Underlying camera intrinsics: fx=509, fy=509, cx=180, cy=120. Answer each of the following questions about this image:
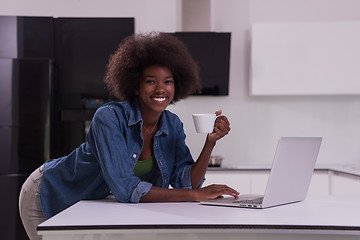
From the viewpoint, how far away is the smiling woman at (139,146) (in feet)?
6.14

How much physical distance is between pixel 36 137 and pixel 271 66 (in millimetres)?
1975

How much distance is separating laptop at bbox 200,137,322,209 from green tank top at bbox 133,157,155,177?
328 mm

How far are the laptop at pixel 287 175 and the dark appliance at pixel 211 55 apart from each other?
7.99ft

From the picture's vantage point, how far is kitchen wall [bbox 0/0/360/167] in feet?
14.6

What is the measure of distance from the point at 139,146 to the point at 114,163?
198 millimetres

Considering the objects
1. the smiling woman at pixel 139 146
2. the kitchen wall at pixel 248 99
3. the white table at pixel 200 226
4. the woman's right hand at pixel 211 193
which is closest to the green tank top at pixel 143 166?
the smiling woman at pixel 139 146

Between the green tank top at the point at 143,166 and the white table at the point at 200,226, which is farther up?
the green tank top at the point at 143,166

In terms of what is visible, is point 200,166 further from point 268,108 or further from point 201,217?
point 268,108

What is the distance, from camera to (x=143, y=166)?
2.02 m

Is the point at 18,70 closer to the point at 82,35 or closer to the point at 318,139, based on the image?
the point at 82,35

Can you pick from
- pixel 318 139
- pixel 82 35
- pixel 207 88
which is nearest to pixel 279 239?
pixel 318 139

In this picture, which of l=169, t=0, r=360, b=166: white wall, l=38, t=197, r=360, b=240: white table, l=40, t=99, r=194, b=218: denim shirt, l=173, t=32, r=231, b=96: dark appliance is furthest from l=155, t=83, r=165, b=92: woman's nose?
l=169, t=0, r=360, b=166: white wall

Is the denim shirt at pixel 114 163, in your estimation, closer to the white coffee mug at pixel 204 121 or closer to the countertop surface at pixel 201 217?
the countertop surface at pixel 201 217

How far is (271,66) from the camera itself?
13.5 ft
